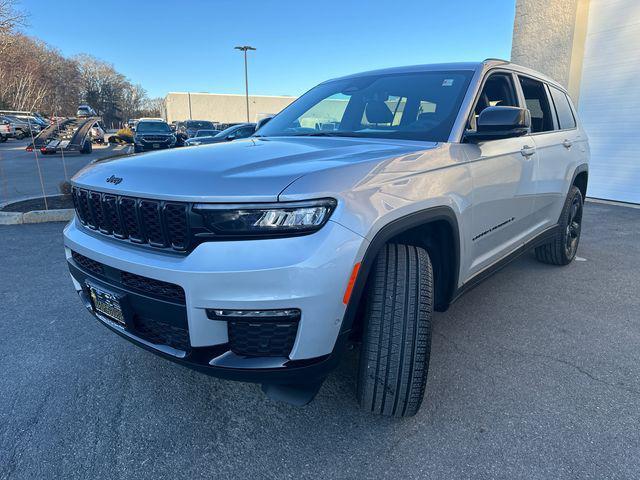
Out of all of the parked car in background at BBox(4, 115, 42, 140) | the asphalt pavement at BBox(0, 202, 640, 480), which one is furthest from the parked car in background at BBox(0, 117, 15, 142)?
the asphalt pavement at BBox(0, 202, 640, 480)

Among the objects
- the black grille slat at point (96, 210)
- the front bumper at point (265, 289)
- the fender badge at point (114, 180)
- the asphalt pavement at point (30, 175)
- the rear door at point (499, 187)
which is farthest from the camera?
the asphalt pavement at point (30, 175)

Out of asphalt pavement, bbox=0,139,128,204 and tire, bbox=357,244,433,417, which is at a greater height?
tire, bbox=357,244,433,417

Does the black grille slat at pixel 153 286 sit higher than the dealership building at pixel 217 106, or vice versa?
the dealership building at pixel 217 106

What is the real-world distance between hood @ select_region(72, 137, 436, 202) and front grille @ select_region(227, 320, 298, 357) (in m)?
0.48

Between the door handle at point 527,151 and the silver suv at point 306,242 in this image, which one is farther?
the door handle at point 527,151

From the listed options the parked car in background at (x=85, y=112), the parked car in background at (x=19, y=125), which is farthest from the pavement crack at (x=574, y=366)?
the parked car in background at (x=85, y=112)

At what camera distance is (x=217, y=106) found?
61.2 m

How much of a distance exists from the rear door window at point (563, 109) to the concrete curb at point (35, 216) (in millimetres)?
6771

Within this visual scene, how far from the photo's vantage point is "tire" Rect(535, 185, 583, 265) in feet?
14.5

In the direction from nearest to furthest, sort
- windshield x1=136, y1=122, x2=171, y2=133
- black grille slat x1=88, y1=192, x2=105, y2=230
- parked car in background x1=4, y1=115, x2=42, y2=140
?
black grille slat x1=88, y1=192, x2=105, y2=230 < windshield x1=136, y1=122, x2=171, y2=133 < parked car in background x1=4, y1=115, x2=42, y2=140

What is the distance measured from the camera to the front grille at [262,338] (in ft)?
5.63

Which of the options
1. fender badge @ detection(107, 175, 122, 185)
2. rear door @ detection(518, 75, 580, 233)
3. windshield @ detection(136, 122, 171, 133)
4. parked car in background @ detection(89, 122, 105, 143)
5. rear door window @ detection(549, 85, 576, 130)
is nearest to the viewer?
fender badge @ detection(107, 175, 122, 185)

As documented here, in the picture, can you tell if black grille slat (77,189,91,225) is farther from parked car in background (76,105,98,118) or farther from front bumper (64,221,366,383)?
parked car in background (76,105,98,118)

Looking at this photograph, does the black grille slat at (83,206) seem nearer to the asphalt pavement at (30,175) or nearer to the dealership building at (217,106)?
the asphalt pavement at (30,175)
